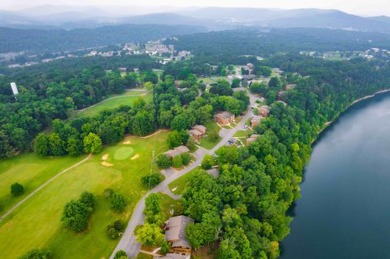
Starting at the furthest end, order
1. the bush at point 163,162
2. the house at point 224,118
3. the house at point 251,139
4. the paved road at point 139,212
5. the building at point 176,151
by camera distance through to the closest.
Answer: the house at point 224,118, the house at point 251,139, the building at point 176,151, the bush at point 163,162, the paved road at point 139,212

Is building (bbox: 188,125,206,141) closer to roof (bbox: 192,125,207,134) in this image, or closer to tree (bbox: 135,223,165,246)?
roof (bbox: 192,125,207,134)

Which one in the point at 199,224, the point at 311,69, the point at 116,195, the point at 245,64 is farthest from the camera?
the point at 245,64

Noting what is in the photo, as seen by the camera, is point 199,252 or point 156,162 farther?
point 156,162

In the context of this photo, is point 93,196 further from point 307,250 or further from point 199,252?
point 307,250

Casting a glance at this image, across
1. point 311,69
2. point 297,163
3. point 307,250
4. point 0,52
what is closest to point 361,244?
point 307,250

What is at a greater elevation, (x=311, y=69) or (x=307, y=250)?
(x=311, y=69)

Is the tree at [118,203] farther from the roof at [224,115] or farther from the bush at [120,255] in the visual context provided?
the roof at [224,115]

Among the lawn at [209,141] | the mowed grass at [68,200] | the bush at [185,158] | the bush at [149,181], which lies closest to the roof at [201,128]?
the lawn at [209,141]
